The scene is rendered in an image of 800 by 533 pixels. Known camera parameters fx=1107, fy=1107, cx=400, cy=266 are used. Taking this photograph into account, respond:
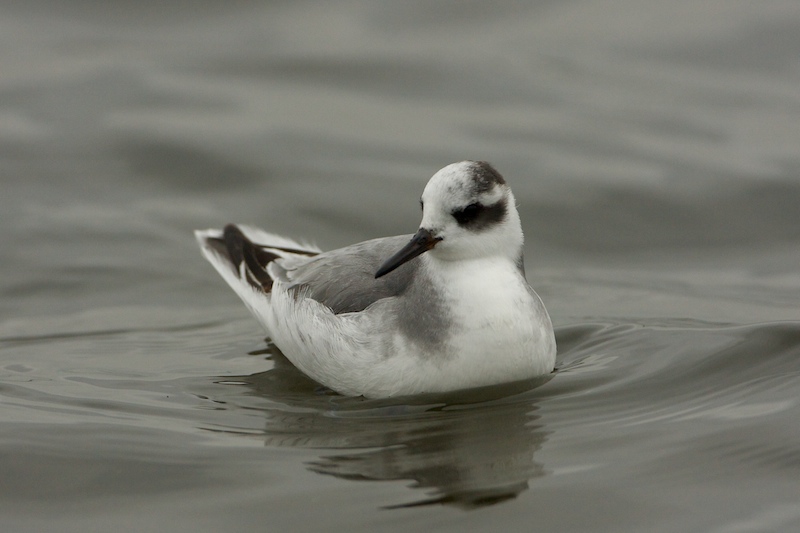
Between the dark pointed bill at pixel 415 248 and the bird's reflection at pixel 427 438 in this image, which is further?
the dark pointed bill at pixel 415 248

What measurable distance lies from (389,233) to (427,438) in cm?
411

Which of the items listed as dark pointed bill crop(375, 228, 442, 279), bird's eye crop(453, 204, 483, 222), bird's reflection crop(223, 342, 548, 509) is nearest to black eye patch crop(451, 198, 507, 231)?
bird's eye crop(453, 204, 483, 222)

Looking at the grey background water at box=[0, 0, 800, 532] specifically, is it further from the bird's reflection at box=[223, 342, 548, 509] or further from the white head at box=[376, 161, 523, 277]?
the white head at box=[376, 161, 523, 277]

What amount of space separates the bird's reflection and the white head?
0.80 m

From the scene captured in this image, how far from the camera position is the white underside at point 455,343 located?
605cm

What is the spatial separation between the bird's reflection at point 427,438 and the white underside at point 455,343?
122 millimetres

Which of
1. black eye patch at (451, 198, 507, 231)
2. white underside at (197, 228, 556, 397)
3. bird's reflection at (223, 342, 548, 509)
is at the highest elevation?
black eye patch at (451, 198, 507, 231)

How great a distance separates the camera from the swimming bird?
19.8ft

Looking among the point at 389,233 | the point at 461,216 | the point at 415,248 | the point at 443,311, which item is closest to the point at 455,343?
the point at 443,311

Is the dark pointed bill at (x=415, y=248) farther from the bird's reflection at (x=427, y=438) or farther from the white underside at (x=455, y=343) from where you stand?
the bird's reflection at (x=427, y=438)

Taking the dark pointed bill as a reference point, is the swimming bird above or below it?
below

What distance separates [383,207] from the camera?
992 cm

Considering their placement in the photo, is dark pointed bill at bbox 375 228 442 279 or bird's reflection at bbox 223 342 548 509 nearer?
bird's reflection at bbox 223 342 548 509

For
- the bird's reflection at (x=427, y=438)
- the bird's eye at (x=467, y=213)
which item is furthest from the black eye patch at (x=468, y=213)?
the bird's reflection at (x=427, y=438)
